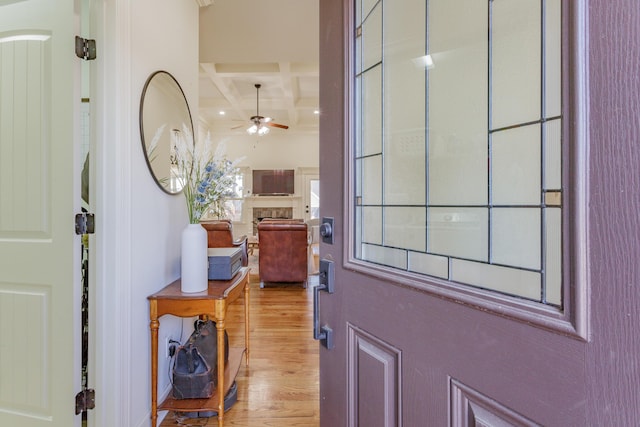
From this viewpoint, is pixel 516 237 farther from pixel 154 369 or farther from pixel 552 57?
pixel 154 369

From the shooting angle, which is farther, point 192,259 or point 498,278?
point 192,259

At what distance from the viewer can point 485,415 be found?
1.85 feet

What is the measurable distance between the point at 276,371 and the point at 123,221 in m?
1.60

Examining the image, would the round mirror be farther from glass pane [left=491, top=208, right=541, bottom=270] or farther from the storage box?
glass pane [left=491, top=208, right=541, bottom=270]

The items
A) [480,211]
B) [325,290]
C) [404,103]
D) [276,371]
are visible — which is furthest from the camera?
[276,371]

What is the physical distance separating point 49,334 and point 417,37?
77.2 inches

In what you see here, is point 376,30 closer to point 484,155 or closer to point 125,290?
point 484,155

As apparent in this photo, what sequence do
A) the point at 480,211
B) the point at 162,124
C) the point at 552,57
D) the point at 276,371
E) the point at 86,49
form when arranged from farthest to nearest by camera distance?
the point at 276,371 → the point at 162,124 → the point at 86,49 → the point at 480,211 → the point at 552,57

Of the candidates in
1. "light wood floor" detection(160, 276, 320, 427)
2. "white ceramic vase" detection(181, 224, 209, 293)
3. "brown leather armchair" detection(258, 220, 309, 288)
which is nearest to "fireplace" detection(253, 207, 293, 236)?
"brown leather armchair" detection(258, 220, 309, 288)

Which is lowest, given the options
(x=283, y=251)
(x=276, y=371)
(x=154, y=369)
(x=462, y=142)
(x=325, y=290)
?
(x=276, y=371)

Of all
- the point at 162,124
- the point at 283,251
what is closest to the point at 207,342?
the point at 162,124

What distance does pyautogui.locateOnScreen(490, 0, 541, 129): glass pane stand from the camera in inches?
21.0

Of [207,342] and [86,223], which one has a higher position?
[86,223]

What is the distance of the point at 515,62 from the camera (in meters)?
0.57
